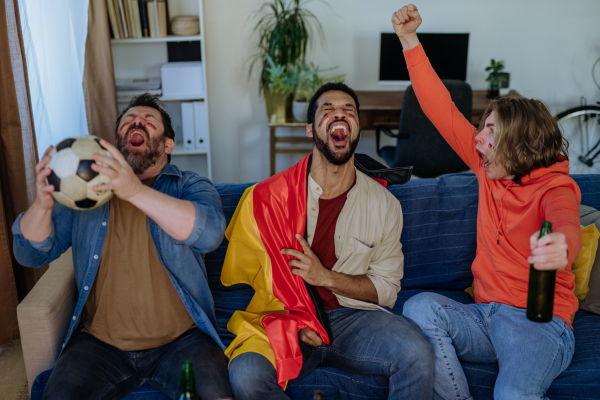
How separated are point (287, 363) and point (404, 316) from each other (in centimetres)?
44

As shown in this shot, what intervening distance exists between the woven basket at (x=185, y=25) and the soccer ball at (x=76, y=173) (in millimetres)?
2556

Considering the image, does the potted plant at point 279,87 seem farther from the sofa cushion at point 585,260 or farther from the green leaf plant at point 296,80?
the sofa cushion at point 585,260

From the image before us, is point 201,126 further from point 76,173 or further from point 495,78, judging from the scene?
point 76,173

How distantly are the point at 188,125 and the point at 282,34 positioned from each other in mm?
953

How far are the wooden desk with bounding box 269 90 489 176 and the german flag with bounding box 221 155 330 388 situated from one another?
1.94 metres

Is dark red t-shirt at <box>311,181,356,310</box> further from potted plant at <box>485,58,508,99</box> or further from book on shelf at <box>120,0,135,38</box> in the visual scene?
potted plant at <box>485,58,508,99</box>

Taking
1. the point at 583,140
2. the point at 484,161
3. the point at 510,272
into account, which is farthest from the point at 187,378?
the point at 583,140

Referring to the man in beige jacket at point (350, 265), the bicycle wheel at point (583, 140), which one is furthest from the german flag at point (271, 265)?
the bicycle wheel at point (583, 140)

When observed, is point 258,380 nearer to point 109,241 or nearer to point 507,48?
point 109,241

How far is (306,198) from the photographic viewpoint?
168 centimetres

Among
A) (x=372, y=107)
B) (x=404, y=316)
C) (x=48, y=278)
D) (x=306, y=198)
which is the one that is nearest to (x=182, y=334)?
(x=48, y=278)

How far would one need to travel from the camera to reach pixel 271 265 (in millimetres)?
1616

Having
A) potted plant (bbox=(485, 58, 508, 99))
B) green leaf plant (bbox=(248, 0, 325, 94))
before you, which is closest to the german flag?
green leaf plant (bbox=(248, 0, 325, 94))

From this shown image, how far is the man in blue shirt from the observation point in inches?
52.4
